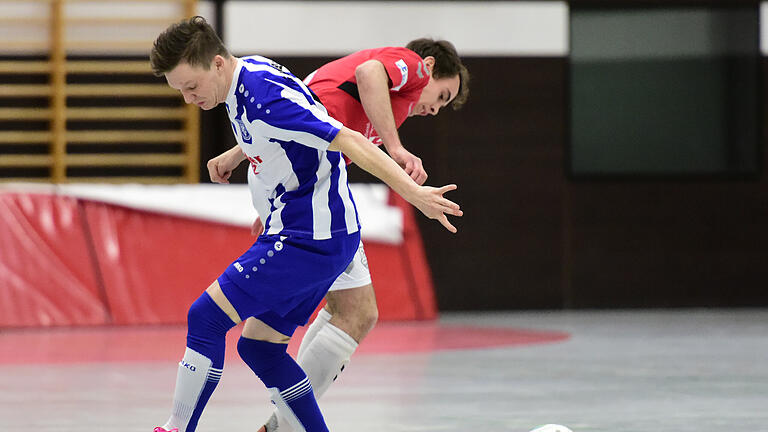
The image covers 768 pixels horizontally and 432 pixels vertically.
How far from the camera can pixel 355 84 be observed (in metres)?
4.36

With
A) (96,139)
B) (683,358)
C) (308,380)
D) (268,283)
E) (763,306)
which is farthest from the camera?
(763,306)

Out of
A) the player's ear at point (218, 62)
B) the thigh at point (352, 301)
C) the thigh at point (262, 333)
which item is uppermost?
the player's ear at point (218, 62)

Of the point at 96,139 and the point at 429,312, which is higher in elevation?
the point at 96,139

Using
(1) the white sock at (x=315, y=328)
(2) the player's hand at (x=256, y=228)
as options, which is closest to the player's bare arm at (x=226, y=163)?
(2) the player's hand at (x=256, y=228)

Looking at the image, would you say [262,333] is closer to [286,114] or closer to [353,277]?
[353,277]

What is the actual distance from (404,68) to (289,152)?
0.72 m

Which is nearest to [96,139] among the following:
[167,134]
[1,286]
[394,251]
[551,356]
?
[167,134]

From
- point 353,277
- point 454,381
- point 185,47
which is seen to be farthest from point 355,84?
point 454,381

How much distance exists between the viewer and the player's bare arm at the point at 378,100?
414 centimetres

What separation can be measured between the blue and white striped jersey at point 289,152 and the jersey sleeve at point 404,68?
50cm

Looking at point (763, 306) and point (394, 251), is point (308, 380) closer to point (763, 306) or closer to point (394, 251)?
point (394, 251)

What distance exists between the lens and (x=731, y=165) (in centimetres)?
1212

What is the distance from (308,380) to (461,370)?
292 centimetres

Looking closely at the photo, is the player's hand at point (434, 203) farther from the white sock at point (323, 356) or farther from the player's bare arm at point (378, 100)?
the white sock at point (323, 356)
